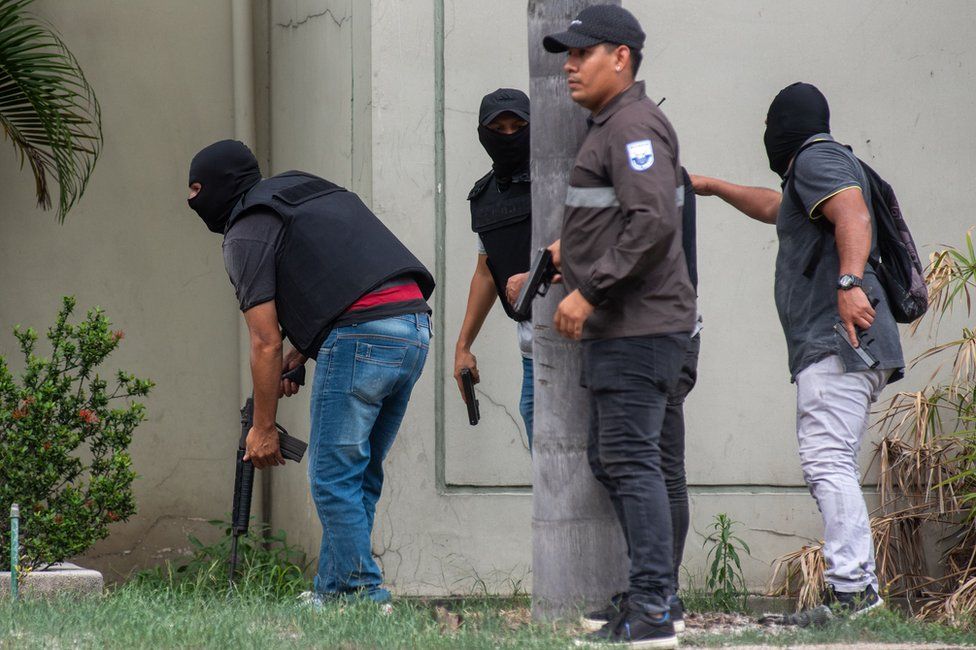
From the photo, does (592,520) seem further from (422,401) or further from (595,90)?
(422,401)

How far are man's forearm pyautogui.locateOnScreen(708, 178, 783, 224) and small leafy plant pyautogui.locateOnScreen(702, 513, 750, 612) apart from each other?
1450 millimetres

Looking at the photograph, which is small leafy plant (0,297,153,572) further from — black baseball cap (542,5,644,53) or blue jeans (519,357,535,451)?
black baseball cap (542,5,644,53)

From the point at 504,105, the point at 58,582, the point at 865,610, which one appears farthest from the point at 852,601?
the point at 58,582

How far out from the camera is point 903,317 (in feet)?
14.3

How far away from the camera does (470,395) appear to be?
5.31m

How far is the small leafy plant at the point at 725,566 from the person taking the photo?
5191mm

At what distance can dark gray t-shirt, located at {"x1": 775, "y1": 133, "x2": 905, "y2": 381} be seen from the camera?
4.19 meters

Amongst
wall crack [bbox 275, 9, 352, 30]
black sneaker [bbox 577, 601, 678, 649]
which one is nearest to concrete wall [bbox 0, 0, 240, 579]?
wall crack [bbox 275, 9, 352, 30]

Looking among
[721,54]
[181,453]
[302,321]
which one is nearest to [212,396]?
[181,453]

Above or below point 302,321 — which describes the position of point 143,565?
below

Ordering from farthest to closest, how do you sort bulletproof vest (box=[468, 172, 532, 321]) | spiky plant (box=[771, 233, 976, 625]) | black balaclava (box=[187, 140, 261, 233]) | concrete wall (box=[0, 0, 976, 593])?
concrete wall (box=[0, 0, 976, 593])
spiky plant (box=[771, 233, 976, 625])
bulletproof vest (box=[468, 172, 532, 321])
black balaclava (box=[187, 140, 261, 233])

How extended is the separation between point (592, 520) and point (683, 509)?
16.0 inches

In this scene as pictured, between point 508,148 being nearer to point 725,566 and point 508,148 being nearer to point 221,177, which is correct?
point 221,177

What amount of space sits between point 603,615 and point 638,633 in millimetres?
341
